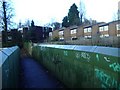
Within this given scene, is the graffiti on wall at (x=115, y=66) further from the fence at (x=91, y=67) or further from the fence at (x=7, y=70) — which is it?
the fence at (x=7, y=70)

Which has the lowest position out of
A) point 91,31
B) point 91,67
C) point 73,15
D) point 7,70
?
point 91,67

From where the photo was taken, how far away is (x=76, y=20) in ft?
323

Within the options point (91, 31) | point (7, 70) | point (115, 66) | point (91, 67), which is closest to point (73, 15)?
point (91, 31)

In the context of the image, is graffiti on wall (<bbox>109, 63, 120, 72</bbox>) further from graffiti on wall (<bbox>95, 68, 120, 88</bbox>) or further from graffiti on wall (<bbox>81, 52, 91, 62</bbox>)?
graffiti on wall (<bbox>81, 52, 91, 62</bbox>)

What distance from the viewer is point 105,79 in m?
5.21

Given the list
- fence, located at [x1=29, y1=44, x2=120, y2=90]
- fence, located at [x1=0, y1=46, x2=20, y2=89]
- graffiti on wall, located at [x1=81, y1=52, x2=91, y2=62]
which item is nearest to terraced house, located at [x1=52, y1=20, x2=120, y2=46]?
fence, located at [x1=29, y1=44, x2=120, y2=90]

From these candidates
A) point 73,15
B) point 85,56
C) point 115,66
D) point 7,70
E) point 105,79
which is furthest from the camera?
point 73,15

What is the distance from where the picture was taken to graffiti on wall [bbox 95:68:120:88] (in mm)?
4738

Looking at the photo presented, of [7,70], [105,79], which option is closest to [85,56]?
[105,79]

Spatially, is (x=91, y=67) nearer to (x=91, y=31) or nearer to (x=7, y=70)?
(x=7, y=70)

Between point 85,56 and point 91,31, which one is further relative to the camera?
point 91,31

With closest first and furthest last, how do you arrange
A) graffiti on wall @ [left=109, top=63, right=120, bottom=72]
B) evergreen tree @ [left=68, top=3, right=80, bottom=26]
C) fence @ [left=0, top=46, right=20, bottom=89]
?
fence @ [left=0, top=46, right=20, bottom=89], graffiti on wall @ [left=109, top=63, right=120, bottom=72], evergreen tree @ [left=68, top=3, right=80, bottom=26]

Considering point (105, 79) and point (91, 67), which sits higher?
point (91, 67)

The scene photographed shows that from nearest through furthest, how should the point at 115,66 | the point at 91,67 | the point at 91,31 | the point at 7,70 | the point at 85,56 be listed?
the point at 7,70
the point at 115,66
the point at 91,67
the point at 85,56
the point at 91,31
